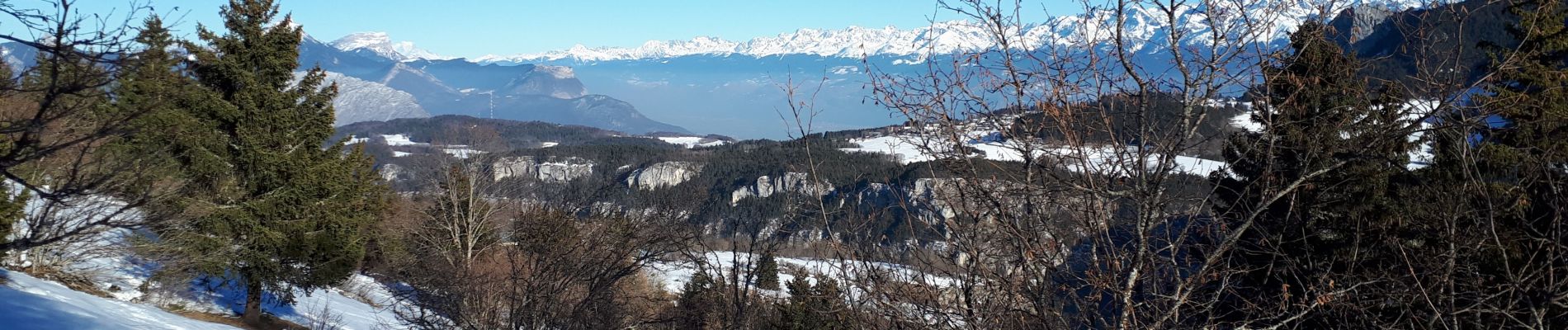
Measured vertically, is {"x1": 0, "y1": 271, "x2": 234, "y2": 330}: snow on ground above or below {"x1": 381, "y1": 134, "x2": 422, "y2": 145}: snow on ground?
below

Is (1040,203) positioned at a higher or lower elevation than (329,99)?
lower

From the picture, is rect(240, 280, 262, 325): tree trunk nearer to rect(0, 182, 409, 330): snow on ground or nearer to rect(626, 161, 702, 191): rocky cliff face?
rect(0, 182, 409, 330): snow on ground

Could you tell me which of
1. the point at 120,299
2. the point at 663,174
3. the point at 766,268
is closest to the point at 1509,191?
the point at 766,268

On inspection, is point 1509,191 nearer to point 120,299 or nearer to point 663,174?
point 120,299

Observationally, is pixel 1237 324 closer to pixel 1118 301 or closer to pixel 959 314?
pixel 1118 301

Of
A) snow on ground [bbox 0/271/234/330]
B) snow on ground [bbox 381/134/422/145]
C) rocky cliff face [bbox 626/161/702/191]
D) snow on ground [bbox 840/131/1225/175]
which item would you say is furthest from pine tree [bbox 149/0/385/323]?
snow on ground [bbox 381/134/422/145]

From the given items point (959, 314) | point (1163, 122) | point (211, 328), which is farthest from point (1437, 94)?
point (211, 328)

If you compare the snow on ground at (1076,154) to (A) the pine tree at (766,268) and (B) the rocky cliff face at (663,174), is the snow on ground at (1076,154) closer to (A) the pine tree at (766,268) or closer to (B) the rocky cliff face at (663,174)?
(A) the pine tree at (766,268)
